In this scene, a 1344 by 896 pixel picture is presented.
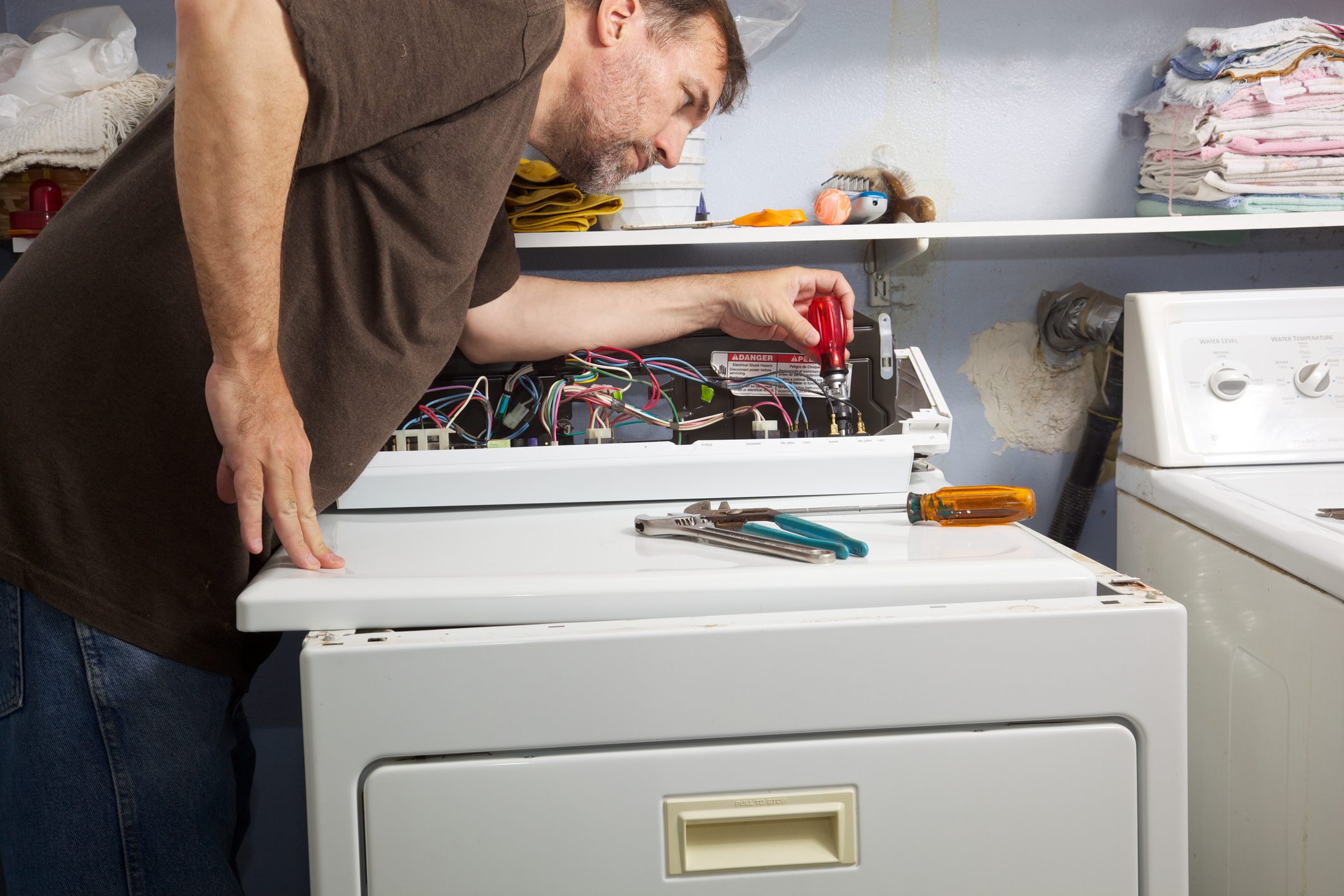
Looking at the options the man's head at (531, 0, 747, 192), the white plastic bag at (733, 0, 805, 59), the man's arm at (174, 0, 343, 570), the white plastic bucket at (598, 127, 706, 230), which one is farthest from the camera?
the white plastic bag at (733, 0, 805, 59)

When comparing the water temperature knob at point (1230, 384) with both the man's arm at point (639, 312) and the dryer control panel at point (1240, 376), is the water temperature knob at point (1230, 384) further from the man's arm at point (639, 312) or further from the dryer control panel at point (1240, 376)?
the man's arm at point (639, 312)

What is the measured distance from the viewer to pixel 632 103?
1065mm

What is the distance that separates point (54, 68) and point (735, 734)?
1.23m

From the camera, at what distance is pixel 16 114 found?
4.04 feet

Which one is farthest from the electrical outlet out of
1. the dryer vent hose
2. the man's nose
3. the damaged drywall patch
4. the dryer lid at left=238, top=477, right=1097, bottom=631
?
the dryer lid at left=238, top=477, right=1097, bottom=631

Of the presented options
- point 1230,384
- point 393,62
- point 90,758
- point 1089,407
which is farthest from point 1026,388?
point 90,758

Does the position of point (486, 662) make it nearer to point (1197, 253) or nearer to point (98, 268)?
point (98, 268)

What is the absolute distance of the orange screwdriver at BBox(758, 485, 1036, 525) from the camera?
973mm

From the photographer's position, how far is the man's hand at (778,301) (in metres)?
1.27

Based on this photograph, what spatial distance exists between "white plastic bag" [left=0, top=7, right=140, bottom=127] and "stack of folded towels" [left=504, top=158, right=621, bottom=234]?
0.55 m

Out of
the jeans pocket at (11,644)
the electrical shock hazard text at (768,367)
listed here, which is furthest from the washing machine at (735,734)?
the electrical shock hazard text at (768,367)

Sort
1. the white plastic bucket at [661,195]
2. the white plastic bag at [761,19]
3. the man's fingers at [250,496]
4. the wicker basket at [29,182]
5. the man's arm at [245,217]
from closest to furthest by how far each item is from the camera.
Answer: the man's arm at [245,217] → the man's fingers at [250,496] → the wicker basket at [29,182] → the white plastic bucket at [661,195] → the white plastic bag at [761,19]

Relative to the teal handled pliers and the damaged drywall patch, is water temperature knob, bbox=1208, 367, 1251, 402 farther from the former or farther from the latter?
the teal handled pliers

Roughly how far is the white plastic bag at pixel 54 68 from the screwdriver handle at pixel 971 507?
1.18 m
